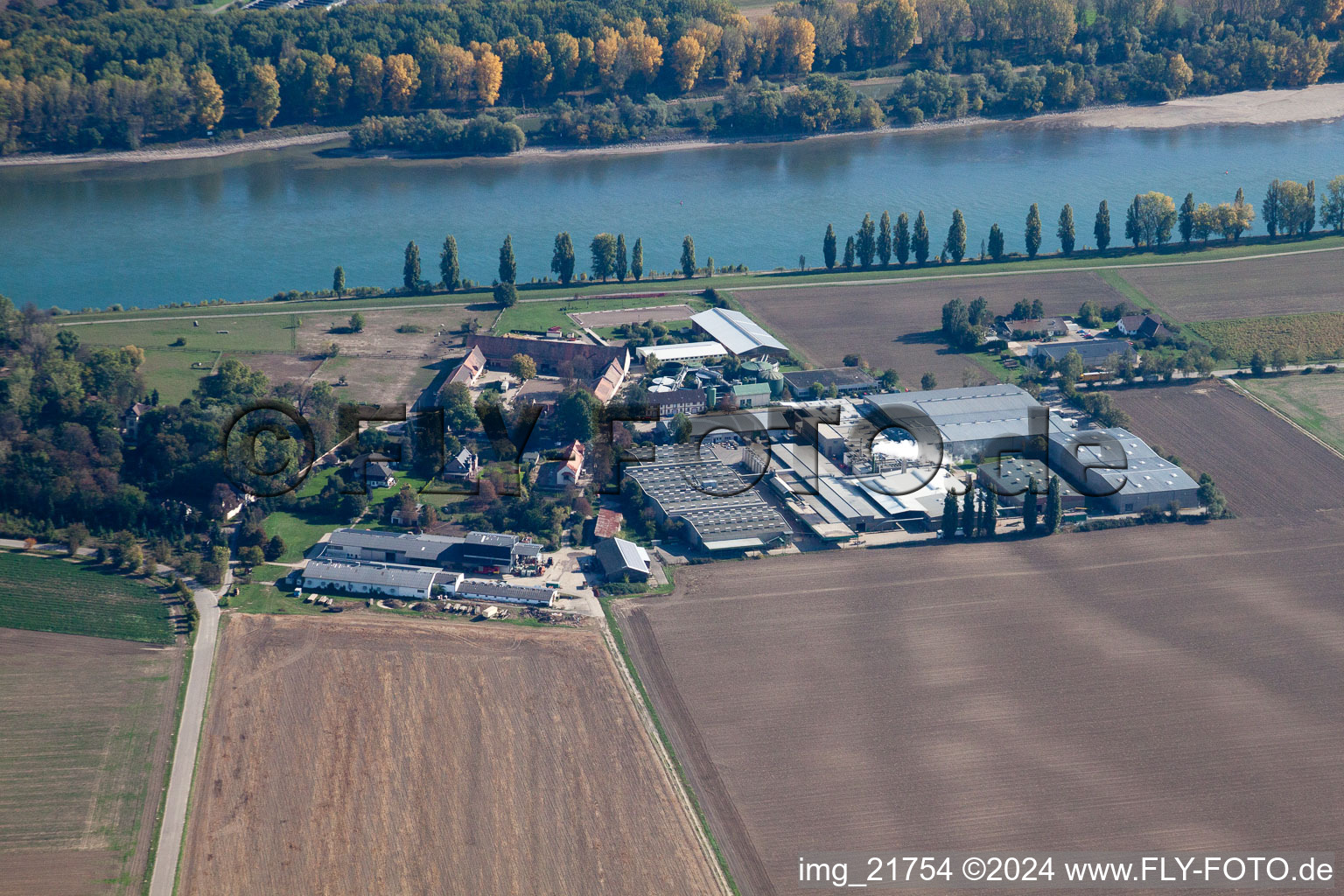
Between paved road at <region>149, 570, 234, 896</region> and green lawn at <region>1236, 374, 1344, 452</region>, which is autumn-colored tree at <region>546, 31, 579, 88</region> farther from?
paved road at <region>149, 570, 234, 896</region>

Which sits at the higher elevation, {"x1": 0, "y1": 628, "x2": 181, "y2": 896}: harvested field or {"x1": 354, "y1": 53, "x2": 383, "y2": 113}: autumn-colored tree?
{"x1": 354, "y1": 53, "x2": 383, "y2": 113}: autumn-colored tree

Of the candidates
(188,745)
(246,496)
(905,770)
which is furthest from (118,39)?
(905,770)

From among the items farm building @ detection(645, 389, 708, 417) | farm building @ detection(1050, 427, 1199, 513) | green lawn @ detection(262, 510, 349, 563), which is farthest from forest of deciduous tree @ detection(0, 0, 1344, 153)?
green lawn @ detection(262, 510, 349, 563)

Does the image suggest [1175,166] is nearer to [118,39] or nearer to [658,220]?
[658,220]

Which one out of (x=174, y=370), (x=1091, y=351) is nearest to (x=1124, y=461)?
(x=1091, y=351)

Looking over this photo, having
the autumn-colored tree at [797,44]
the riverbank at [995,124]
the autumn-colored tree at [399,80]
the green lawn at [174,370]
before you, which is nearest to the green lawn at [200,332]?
the green lawn at [174,370]
